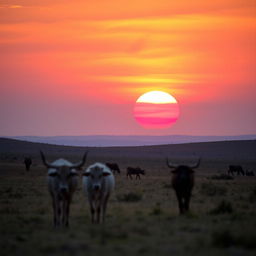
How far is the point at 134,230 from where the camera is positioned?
47.4ft

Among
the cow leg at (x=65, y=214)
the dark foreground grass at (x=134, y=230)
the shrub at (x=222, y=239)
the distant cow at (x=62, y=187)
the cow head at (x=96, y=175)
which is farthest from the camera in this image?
the cow head at (x=96, y=175)

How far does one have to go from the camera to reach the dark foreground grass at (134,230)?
11820 millimetres

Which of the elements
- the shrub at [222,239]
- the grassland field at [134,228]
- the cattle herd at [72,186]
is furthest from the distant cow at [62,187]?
the shrub at [222,239]

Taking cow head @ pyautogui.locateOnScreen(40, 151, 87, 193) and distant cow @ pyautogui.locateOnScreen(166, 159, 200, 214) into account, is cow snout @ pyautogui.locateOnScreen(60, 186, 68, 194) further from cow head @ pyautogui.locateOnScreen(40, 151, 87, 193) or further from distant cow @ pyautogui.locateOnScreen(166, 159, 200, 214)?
distant cow @ pyautogui.locateOnScreen(166, 159, 200, 214)

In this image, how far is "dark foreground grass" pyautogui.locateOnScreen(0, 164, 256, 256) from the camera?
38.8 feet

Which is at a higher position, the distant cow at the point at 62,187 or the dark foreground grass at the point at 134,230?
the distant cow at the point at 62,187

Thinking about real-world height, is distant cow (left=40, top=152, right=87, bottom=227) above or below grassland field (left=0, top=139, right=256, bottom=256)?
above

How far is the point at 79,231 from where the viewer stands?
14609 millimetres

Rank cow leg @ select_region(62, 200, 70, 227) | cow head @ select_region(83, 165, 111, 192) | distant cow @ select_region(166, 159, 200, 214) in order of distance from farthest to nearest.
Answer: distant cow @ select_region(166, 159, 200, 214) → cow head @ select_region(83, 165, 111, 192) → cow leg @ select_region(62, 200, 70, 227)

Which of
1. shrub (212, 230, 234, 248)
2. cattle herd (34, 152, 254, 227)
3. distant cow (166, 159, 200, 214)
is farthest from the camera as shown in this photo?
distant cow (166, 159, 200, 214)

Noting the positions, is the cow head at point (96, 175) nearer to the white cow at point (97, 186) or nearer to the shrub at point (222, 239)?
the white cow at point (97, 186)

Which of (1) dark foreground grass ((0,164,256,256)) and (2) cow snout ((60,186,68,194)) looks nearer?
(1) dark foreground grass ((0,164,256,256))

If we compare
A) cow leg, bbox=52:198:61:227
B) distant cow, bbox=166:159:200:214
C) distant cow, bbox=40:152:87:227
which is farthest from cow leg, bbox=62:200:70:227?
distant cow, bbox=166:159:200:214

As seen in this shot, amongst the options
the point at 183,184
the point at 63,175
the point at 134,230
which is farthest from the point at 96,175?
the point at 183,184
